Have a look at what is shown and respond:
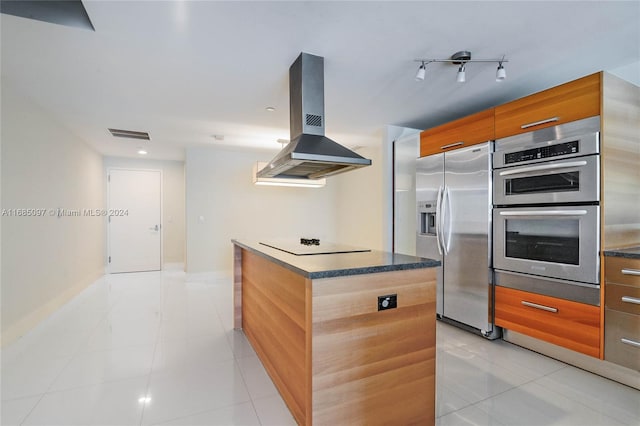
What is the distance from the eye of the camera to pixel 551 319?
2.44 meters

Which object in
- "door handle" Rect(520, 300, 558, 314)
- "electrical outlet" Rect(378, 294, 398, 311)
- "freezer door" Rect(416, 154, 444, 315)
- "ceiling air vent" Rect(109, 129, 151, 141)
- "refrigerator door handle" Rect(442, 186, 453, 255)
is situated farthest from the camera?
"ceiling air vent" Rect(109, 129, 151, 141)

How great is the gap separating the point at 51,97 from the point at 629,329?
532 cm

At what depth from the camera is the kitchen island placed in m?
1.47

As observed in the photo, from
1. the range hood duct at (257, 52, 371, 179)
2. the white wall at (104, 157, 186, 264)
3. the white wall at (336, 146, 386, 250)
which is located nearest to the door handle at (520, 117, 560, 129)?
the range hood duct at (257, 52, 371, 179)

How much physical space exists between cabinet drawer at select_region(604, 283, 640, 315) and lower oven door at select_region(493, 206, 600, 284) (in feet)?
0.31

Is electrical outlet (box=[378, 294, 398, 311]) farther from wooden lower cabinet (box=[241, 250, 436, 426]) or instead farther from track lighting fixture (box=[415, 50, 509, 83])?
track lighting fixture (box=[415, 50, 509, 83])

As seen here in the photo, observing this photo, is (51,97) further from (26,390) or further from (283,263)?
(283,263)

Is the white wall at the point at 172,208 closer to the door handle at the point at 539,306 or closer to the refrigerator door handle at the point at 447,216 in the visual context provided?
the refrigerator door handle at the point at 447,216

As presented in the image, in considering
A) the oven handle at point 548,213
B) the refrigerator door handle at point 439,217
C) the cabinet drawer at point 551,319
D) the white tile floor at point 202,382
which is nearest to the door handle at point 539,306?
the cabinet drawer at point 551,319

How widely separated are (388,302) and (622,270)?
5.77 ft

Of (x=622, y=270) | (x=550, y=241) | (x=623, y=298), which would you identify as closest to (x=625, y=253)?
(x=622, y=270)

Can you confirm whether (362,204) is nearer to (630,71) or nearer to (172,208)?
(630,71)

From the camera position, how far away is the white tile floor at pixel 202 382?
70.6 inches

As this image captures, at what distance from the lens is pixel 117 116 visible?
12.4 feet
